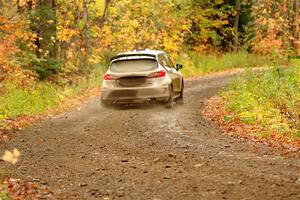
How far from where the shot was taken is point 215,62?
33.8m

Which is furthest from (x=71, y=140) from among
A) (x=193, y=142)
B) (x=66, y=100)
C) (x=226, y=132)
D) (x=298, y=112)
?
(x=66, y=100)

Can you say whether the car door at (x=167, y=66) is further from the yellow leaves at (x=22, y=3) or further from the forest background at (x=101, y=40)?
the yellow leaves at (x=22, y=3)

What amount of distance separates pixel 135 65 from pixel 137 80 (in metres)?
0.47

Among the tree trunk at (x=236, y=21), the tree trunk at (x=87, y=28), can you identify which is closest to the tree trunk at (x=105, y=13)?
the tree trunk at (x=87, y=28)

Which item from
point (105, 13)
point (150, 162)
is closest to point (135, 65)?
point (150, 162)

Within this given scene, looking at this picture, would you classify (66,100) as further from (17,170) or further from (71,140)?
(17,170)

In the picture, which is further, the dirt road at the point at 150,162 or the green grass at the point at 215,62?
the green grass at the point at 215,62

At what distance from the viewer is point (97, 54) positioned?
91.1ft

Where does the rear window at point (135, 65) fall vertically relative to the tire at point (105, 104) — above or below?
above

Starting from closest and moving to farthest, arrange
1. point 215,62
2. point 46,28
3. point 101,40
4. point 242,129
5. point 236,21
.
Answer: point 242,129 → point 46,28 → point 101,40 → point 215,62 → point 236,21

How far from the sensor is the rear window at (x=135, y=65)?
16312mm

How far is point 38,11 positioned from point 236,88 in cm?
831

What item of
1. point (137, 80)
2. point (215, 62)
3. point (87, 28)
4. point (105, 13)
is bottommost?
point (215, 62)

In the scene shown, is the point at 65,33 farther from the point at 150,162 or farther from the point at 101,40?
the point at 150,162
